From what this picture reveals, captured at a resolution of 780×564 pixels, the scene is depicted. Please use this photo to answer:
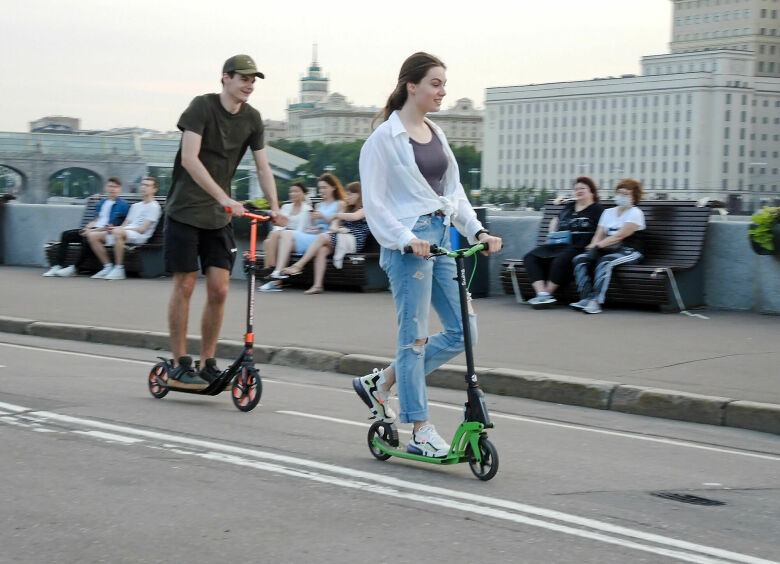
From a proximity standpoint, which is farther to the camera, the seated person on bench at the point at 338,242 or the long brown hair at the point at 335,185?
the long brown hair at the point at 335,185

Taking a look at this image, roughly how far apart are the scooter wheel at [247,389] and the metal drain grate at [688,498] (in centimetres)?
262

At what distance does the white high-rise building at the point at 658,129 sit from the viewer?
17112 cm

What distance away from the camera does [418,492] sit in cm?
499

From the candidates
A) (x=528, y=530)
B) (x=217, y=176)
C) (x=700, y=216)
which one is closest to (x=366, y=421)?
(x=217, y=176)

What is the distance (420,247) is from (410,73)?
0.84 metres

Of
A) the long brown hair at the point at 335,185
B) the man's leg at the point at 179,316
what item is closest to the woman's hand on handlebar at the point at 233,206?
the man's leg at the point at 179,316

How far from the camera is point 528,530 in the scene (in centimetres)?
438

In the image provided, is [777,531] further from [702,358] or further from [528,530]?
[702,358]

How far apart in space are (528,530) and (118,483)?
5.65 feet

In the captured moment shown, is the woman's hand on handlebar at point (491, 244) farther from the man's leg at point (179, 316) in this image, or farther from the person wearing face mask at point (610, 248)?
the person wearing face mask at point (610, 248)

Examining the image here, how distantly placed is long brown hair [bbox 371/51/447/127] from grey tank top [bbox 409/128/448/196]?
0.19 m

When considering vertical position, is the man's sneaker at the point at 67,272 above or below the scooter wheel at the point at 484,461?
below

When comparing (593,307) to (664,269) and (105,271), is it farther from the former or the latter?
(105,271)

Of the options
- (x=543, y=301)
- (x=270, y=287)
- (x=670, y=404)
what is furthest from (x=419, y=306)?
(x=270, y=287)
